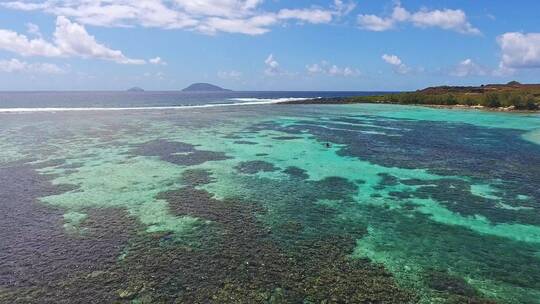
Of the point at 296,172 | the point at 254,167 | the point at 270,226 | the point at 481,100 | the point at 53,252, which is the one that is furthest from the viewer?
the point at 481,100

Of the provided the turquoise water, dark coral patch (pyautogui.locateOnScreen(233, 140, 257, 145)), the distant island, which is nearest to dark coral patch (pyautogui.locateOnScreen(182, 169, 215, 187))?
the turquoise water

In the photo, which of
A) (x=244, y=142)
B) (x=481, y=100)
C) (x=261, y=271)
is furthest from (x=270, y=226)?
(x=481, y=100)

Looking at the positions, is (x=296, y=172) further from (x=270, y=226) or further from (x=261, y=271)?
(x=261, y=271)

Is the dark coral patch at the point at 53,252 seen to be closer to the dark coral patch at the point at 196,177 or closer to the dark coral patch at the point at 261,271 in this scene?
the dark coral patch at the point at 261,271

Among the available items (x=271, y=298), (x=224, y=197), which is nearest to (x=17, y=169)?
(x=224, y=197)

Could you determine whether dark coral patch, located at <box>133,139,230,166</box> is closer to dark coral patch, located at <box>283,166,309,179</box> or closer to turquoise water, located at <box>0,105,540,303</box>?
turquoise water, located at <box>0,105,540,303</box>
